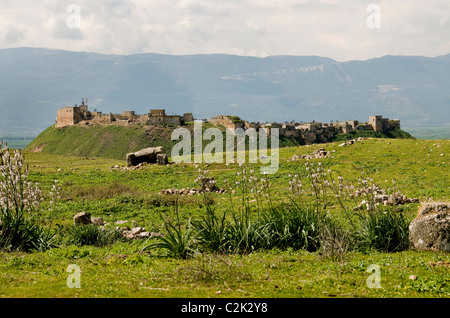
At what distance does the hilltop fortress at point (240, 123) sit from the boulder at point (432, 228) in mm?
88922

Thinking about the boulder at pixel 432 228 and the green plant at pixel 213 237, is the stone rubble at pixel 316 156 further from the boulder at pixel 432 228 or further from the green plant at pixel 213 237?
the green plant at pixel 213 237

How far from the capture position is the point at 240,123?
112562 millimetres

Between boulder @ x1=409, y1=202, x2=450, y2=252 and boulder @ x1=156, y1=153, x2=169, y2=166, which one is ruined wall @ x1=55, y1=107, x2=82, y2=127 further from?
boulder @ x1=409, y1=202, x2=450, y2=252

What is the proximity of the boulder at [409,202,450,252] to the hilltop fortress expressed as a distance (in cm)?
8892

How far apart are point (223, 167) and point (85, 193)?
57.3 feet

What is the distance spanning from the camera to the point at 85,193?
98.1 ft

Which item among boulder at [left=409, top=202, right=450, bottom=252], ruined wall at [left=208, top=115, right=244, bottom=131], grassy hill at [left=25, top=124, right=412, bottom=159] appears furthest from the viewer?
ruined wall at [left=208, top=115, right=244, bottom=131]

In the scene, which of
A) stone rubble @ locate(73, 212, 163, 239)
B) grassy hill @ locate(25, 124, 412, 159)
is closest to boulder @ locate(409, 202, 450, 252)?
stone rubble @ locate(73, 212, 163, 239)

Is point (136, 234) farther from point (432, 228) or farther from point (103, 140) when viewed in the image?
point (103, 140)

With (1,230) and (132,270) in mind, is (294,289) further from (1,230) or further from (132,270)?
(1,230)

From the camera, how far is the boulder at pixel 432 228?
12.0 metres

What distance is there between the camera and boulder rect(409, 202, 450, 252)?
1198 centimetres

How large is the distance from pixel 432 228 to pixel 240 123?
100950 mm

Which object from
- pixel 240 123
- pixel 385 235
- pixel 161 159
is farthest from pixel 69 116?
pixel 385 235
